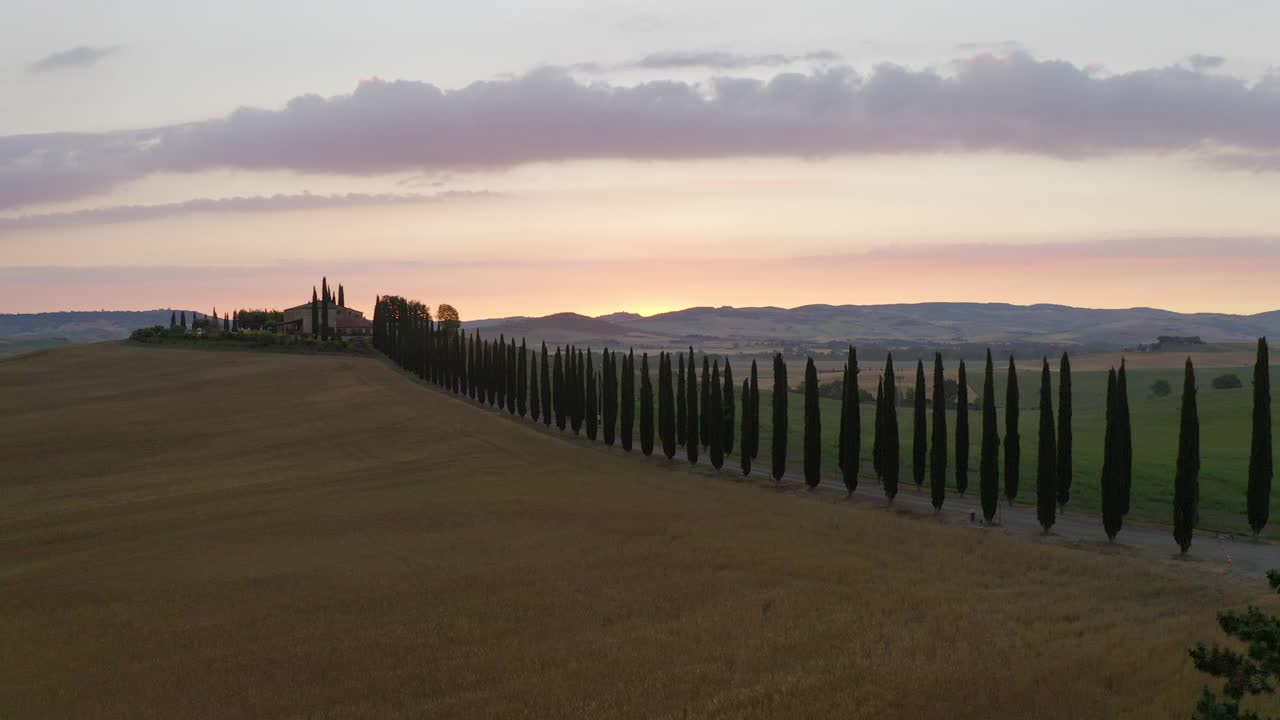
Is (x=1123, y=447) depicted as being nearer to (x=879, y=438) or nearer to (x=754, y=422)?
(x=879, y=438)

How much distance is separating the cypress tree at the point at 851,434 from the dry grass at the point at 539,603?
4.01 metres

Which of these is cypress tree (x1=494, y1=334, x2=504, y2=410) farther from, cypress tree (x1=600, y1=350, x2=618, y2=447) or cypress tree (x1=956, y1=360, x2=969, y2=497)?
cypress tree (x1=956, y1=360, x2=969, y2=497)

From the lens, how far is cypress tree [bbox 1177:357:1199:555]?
32250 mm

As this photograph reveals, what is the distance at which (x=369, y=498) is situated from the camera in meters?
36.7

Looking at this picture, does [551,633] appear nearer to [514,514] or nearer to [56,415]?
[514,514]

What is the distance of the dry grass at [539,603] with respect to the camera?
54.4ft

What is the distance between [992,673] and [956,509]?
25967 mm

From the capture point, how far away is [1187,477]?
108 feet

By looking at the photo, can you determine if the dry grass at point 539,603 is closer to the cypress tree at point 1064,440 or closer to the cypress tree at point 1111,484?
the cypress tree at point 1111,484

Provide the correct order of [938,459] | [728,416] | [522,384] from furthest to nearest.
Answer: [522,384], [728,416], [938,459]

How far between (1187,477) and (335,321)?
4461 inches

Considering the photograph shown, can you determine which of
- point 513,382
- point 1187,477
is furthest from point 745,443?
point 513,382

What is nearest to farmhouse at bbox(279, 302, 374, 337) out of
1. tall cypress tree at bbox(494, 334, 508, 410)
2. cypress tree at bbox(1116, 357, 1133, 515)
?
tall cypress tree at bbox(494, 334, 508, 410)

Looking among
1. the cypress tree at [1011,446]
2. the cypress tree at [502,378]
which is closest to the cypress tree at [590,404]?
the cypress tree at [502,378]
